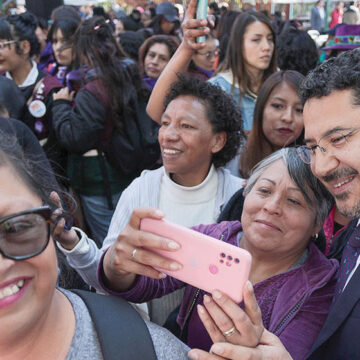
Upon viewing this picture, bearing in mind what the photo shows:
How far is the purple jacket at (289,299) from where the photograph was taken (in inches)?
55.7

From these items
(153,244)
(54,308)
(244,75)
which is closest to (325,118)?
(153,244)

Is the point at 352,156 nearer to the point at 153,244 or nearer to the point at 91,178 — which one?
the point at 153,244

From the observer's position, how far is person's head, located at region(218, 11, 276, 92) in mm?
3793

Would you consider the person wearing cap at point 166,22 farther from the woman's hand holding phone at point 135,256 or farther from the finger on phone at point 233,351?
the finger on phone at point 233,351

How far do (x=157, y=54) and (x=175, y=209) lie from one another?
2828mm

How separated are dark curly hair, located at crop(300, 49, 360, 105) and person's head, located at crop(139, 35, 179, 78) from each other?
334 centimetres

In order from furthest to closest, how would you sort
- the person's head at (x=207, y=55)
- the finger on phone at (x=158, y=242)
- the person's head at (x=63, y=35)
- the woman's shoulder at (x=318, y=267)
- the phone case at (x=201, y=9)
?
the person's head at (x=207, y=55) < the person's head at (x=63, y=35) < the phone case at (x=201, y=9) < the woman's shoulder at (x=318, y=267) < the finger on phone at (x=158, y=242)

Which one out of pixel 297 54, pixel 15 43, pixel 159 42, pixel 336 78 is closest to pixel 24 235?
pixel 336 78

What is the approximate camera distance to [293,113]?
9.34 feet

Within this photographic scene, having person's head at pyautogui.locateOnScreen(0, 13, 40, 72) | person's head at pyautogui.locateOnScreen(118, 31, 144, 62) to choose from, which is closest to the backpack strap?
person's head at pyautogui.locateOnScreen(0, 13, 40, 72)

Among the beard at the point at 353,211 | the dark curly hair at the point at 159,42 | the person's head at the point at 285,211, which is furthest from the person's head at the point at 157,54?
the beard at the point at 353,211

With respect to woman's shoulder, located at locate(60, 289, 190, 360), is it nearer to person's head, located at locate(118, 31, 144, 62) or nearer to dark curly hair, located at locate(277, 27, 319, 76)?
dark curly hair, located at locate(277, 27, 319, 76)

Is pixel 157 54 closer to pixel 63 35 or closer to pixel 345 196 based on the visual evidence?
pixel 63 35

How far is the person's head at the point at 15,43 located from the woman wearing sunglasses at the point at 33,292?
3.07 meters
